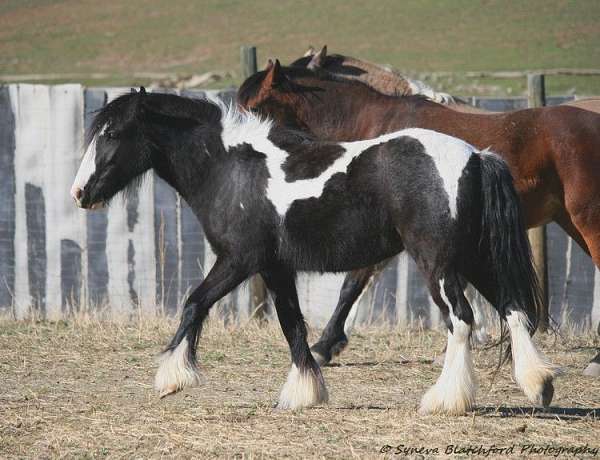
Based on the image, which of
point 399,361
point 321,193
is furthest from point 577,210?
point 321,193

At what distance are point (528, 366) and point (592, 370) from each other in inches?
71.7

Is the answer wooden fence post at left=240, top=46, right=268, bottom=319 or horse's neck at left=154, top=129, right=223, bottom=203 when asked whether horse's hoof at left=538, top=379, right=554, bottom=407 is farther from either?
wooden fence post at left=240, top=46, right=268, bottom=319

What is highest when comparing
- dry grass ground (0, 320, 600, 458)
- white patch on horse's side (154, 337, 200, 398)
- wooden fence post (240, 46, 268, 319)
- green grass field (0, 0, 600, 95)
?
green grass field (0, 0, 600, 95)

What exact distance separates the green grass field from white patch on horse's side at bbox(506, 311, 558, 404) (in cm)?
2100

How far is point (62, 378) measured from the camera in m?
6.42

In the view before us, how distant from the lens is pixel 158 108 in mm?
5680

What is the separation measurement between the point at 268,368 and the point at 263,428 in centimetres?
181

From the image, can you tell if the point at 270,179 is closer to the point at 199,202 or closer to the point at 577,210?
the point at 199,202

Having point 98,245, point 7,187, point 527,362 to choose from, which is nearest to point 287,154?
point 527,362

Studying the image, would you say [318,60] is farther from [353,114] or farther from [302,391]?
[302,391]

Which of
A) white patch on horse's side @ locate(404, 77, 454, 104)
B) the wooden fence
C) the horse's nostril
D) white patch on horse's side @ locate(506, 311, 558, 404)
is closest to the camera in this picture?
Answer: white patch on horse's side @ locate(506, 311, 558, 404)

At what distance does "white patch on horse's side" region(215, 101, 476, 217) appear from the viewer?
509 cm

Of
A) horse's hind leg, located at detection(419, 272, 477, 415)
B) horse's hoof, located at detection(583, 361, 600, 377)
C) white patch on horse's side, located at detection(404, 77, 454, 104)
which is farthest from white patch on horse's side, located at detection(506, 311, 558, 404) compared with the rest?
white patch on horse's side, located at detection(404, 77, 454, 104)

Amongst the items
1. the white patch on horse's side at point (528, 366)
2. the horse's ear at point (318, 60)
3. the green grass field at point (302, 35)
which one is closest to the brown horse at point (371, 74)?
the horse's ear at point (318, 60)
